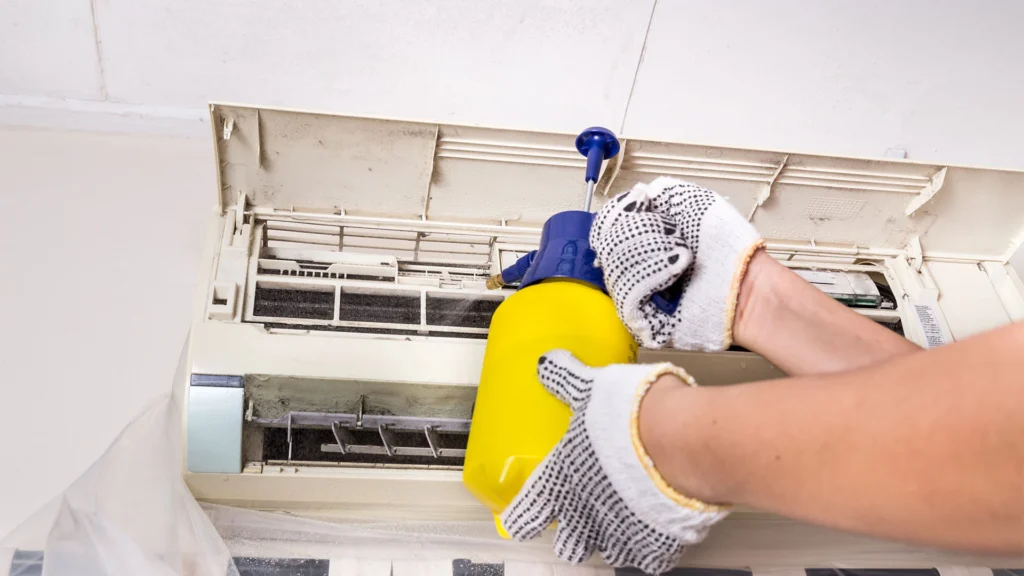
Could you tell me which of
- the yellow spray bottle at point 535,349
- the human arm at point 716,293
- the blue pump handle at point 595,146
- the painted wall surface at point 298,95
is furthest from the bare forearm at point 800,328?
the painted wall surface at point 298,95

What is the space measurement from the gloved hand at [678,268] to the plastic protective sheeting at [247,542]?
297mm

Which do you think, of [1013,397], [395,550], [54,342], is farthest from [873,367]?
[54,342]

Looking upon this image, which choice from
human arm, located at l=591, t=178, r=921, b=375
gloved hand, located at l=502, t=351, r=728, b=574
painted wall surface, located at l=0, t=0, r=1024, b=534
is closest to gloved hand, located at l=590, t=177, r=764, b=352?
human arm, located at l=591, t=178, r=921, b=375

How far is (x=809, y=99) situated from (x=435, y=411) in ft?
4.84

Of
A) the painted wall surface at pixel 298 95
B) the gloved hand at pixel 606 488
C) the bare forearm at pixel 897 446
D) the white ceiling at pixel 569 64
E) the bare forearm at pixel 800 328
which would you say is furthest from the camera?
the white ceiling at pixel 569 64

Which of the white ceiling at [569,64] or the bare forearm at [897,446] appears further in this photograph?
the white ceiling at [569,64]

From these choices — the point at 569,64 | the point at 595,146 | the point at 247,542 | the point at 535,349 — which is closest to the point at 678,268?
the point at 535,349

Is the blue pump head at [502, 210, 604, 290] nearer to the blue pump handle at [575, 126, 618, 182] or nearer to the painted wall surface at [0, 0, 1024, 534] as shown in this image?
the blue pump handle at [575, 126, 618, 182]

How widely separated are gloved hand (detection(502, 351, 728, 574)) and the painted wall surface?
36.8 inches

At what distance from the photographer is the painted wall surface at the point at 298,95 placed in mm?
1365

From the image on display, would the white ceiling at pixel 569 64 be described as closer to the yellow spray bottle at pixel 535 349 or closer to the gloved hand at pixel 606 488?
the yellow spray bottle at pixel 535 349

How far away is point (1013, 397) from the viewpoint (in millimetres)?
396

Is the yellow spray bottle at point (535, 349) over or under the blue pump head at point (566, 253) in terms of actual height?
under

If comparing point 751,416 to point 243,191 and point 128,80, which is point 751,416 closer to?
point 243,191
